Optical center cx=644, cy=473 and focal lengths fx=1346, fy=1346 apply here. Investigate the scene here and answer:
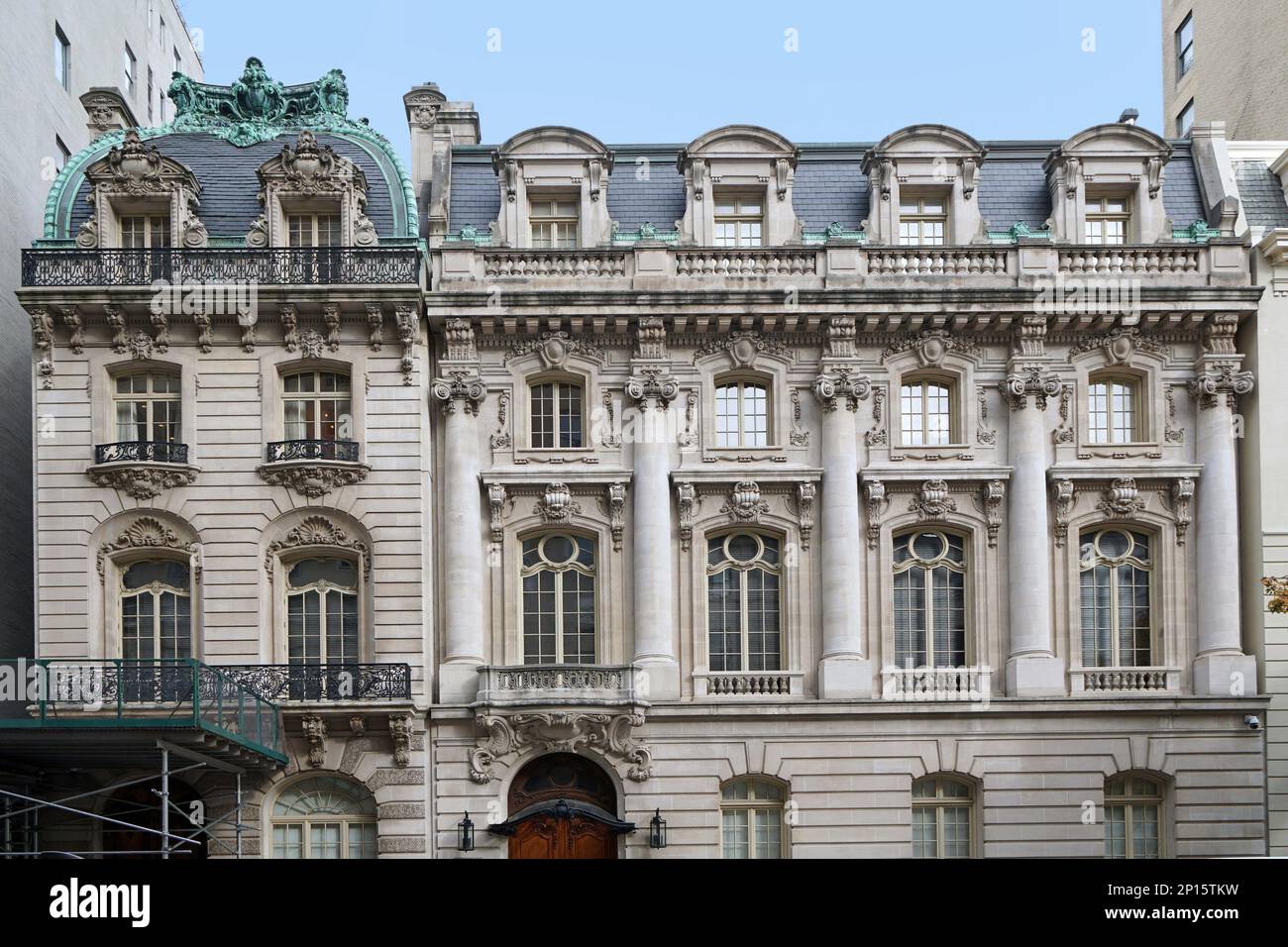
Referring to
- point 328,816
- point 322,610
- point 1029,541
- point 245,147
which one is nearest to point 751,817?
point 1029,541

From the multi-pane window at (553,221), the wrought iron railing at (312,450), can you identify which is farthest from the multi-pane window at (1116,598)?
the wrought iron railing at (312,450)

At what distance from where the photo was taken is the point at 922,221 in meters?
31.8

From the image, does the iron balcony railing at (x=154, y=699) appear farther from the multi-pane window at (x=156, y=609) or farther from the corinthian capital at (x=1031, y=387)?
the corinthian capital at (x=1031, y=387)

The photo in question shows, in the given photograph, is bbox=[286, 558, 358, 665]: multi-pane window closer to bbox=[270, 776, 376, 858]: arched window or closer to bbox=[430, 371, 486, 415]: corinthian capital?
bbox=[270, 776, 376, 858]: arched window

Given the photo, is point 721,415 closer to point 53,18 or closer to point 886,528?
point 886,528

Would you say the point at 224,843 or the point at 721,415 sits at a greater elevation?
the point at 721,415

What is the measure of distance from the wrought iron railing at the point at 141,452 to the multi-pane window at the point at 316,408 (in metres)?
2.38

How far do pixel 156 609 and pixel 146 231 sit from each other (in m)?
8.63

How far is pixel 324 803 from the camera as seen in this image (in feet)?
94.6

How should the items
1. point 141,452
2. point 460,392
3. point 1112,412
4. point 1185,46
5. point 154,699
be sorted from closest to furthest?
point 154,699 < point 141,452 < point 460,392 < point 1112,412 < point 1185,46

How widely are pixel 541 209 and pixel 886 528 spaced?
11.0m

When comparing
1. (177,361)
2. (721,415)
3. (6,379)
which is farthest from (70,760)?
(721,415)

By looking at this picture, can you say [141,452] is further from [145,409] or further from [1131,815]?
[1131,815]

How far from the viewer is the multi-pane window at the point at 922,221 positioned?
31.7 m
